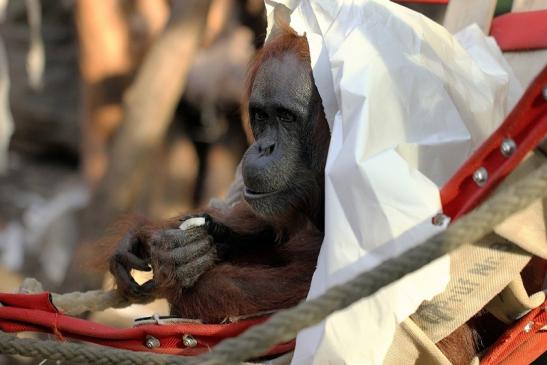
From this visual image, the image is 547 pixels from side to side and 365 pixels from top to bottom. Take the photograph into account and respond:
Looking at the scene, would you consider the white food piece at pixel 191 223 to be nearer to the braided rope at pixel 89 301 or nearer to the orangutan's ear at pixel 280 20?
the braided rope at pixel 89 301

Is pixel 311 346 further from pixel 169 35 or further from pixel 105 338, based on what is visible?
pixel 169 35

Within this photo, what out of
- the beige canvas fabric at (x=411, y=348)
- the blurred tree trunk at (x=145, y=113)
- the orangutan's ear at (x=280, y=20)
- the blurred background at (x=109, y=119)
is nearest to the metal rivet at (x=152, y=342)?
the beige canvas fabric at (x=411, y=348)

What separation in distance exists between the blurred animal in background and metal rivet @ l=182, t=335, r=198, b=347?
127 mm

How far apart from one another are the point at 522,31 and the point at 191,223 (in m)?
0.79

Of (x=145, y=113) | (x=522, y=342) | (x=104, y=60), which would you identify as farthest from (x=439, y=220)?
(x=104, y=60)

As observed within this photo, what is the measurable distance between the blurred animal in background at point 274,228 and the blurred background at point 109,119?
880mm

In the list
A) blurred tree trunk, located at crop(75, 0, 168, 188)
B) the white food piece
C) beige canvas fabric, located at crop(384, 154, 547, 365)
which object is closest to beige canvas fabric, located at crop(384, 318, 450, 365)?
beige canvas fabric, located at crop(384, 154, 547, 365)

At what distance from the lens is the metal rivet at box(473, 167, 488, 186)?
1.23 metres

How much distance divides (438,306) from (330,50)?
472 mm

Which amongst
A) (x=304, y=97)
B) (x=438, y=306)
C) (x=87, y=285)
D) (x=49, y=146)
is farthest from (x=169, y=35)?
(x=49, y=146)

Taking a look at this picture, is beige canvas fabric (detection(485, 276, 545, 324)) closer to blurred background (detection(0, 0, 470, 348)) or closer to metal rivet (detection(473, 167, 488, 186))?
metal rivet (detection(473, 167, 488, 186))

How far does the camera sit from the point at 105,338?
1530mm

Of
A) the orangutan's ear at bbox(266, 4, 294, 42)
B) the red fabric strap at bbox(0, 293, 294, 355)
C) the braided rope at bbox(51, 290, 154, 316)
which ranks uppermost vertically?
the orangutan's ear at bbox(266, 4, 294, 42)

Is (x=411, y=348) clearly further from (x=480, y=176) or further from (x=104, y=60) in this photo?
(x=104, y=60)
